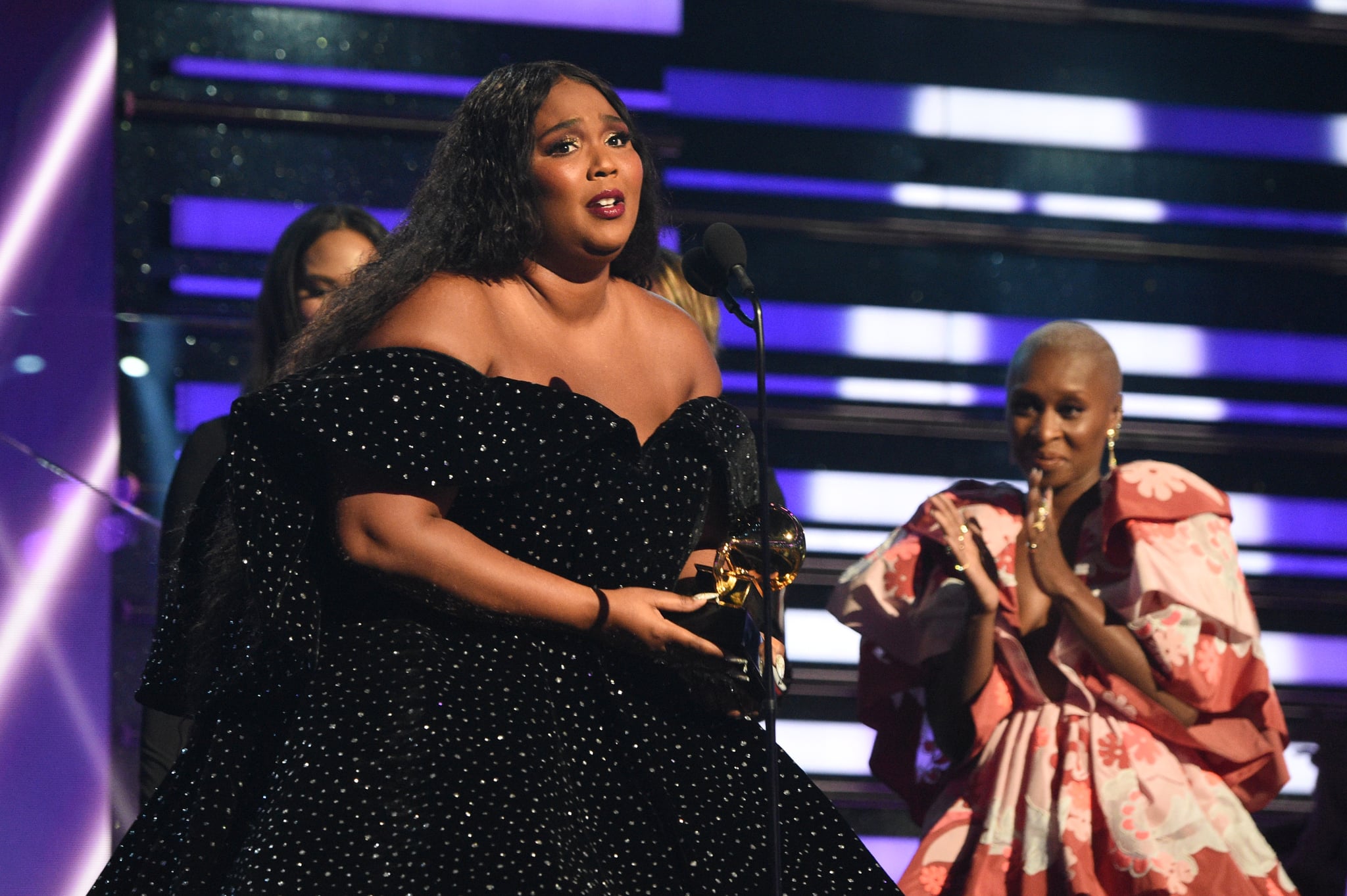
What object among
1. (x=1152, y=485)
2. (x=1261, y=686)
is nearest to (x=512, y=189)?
(x=1152, y=485)

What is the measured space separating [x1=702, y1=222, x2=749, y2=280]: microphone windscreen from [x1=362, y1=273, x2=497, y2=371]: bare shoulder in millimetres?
320

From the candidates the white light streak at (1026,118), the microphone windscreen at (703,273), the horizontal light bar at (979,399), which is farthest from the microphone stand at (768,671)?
the white light streak at (1026,118)

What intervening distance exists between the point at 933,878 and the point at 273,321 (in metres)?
1.75

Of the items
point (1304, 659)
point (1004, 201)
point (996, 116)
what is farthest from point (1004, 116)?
point (1304, 659)

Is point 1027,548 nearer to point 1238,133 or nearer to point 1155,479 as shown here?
point 1155,479

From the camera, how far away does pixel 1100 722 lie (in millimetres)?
2828

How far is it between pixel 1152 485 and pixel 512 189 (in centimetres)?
163

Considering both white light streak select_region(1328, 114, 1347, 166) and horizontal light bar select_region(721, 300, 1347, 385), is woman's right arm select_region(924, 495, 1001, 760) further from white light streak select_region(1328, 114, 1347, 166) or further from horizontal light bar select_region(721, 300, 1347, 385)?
white light streak select_region(1328, 114, 1347, 166)

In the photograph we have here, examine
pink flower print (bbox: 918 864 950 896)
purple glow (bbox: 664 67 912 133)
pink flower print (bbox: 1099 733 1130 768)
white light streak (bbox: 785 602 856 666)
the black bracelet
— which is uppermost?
purple glow (bbox: 664 67 912 133)

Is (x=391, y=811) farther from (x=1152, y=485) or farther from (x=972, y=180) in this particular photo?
(x=972, y=180)

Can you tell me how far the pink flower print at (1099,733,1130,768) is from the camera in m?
2.77

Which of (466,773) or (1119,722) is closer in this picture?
(466,773)

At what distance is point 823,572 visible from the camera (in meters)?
3.82

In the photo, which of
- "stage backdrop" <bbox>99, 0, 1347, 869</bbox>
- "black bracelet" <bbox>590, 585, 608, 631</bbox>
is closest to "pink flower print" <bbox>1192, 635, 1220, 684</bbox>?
"stage backdrop" <bbox>99, 0, 1347, 869</bbox>
